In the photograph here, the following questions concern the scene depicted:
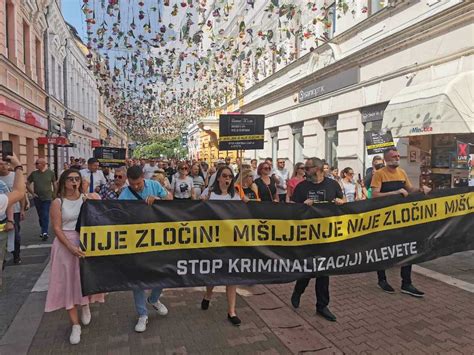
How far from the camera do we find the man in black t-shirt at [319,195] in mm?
4504

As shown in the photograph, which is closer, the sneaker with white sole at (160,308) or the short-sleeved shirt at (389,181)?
the sneaker with white sole at (160,308)

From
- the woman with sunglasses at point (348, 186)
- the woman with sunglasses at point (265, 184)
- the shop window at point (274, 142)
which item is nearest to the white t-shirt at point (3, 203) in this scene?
the woman with sunglasses at point (265, 184)

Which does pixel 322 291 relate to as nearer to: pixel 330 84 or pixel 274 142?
pixel 330 84

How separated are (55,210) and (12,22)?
609 inches

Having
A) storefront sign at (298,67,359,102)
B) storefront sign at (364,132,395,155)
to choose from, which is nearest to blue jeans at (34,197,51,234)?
storefront sign at (364,132,395,155)

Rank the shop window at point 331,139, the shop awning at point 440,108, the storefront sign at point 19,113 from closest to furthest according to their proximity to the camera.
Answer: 1. the shop awning at point 440,108
2. the storefront sign at point 19,113
3. the shop window at point 331,139

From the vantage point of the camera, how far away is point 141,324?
411 centimetres

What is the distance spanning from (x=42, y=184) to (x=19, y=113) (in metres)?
8.87

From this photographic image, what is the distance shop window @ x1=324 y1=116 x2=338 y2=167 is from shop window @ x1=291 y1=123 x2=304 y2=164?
2379 mm

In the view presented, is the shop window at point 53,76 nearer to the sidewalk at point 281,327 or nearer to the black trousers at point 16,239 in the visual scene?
the black trousers at point 16,239

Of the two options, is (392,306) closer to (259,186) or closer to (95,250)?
(259,186)

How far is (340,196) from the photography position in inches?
184

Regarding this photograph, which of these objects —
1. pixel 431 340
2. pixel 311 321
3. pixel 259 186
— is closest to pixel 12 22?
pixel 259 186

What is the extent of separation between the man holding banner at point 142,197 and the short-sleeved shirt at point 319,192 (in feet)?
5.25
